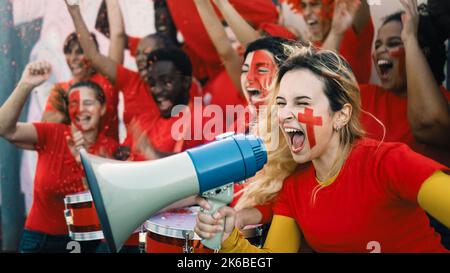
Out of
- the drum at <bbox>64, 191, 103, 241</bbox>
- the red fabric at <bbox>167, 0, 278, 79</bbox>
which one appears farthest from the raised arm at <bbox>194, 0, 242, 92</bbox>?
the drum at <bbox>64, 191, 103, 241</bbox>

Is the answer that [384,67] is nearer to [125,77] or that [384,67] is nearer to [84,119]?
[125,77]

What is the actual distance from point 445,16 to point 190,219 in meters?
1.33

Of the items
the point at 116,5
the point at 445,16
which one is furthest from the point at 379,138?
the point at 116,5

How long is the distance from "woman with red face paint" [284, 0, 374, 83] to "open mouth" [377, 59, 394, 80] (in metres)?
0.04

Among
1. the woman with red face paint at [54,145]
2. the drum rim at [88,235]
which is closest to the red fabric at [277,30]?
the woman with red face paint at [54,145]

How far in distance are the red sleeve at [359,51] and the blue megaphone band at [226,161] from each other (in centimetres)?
62

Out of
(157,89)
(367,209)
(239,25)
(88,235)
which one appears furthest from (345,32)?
(88,235)

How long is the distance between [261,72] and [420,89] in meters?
0.64

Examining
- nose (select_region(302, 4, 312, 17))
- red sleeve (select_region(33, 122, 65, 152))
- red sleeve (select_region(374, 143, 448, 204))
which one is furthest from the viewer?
red sleeve (select_region(33, 122, 65, 152))

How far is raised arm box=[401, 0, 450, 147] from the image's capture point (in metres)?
2.34

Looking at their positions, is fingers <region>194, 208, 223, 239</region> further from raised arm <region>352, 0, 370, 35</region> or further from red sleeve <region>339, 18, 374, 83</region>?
raised arm <region>352, 0, 370, 35</region>

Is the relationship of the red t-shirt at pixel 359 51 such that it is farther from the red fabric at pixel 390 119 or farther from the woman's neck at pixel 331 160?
the woman's neck at pixel 331 160

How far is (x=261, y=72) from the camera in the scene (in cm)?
245

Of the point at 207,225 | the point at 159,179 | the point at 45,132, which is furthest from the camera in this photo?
the point at 45,132
